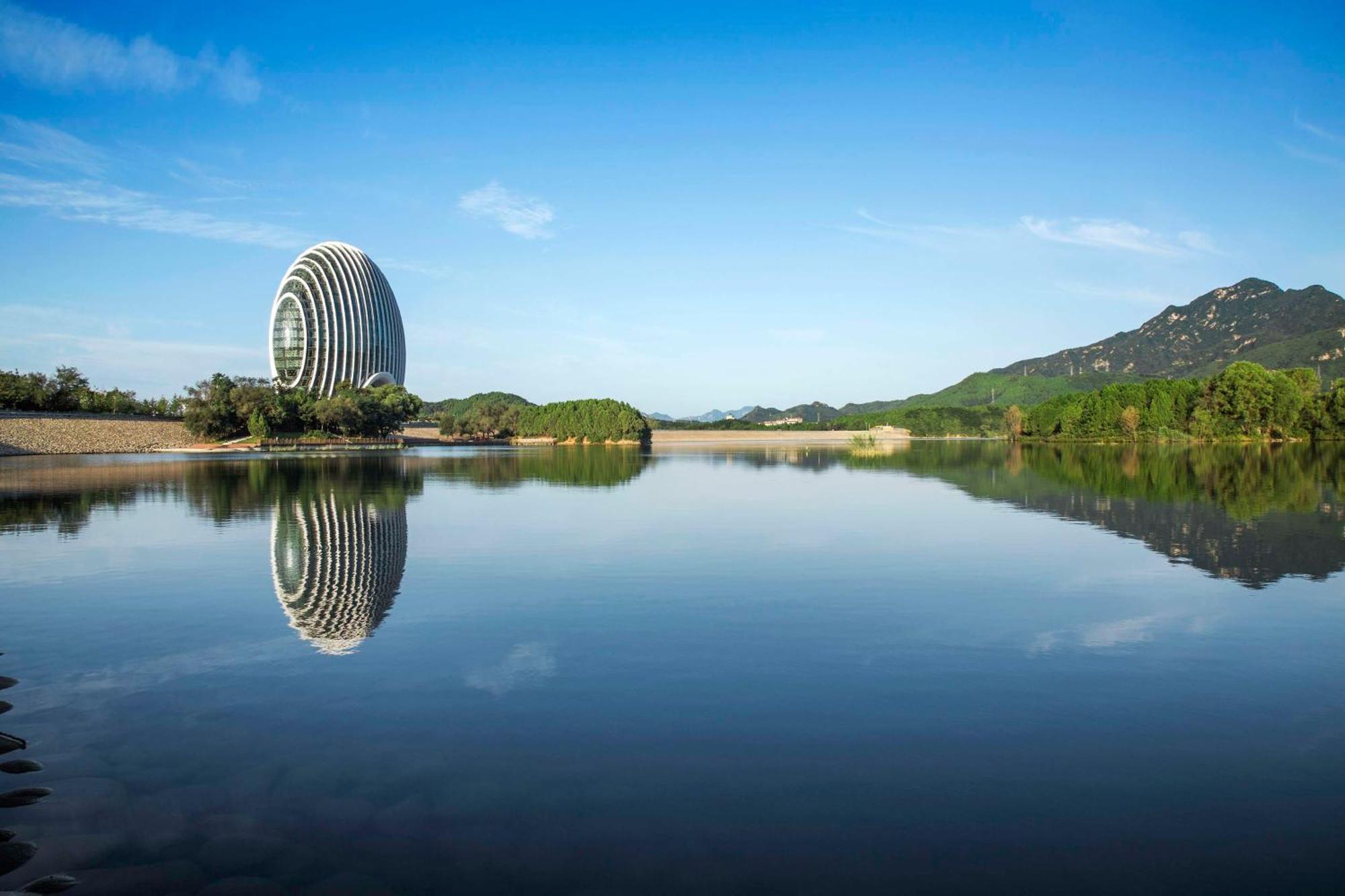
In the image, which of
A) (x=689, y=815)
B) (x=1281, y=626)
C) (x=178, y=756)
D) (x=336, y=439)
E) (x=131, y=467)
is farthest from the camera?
(x=336, y=439)

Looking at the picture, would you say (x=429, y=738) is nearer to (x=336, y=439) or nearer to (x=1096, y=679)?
(x=1096, y=679)

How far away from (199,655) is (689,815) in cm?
674

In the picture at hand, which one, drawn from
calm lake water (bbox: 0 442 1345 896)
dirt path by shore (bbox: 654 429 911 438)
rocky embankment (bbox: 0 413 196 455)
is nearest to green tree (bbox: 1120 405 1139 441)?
dirt path by shore (bbox: 654 429 911 438)

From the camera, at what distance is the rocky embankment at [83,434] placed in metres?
68.4

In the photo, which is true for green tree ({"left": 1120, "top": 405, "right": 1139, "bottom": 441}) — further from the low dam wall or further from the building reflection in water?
the building reflection in water

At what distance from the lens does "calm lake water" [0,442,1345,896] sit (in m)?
5.26

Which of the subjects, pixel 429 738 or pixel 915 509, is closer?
pixel 429 738

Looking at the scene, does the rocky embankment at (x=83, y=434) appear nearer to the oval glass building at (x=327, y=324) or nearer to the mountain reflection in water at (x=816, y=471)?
the mountain reflection in water at (x=816, y=471)

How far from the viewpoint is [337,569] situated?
15.2 m

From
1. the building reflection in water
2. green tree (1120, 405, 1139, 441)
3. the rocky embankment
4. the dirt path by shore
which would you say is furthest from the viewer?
the dirt path by shore

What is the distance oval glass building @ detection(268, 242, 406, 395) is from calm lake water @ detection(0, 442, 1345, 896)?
11584 cm

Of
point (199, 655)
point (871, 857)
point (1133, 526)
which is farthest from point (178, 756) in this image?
point (1133, 526)

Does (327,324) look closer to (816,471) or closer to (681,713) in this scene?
(816,471)

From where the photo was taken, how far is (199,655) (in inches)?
386
